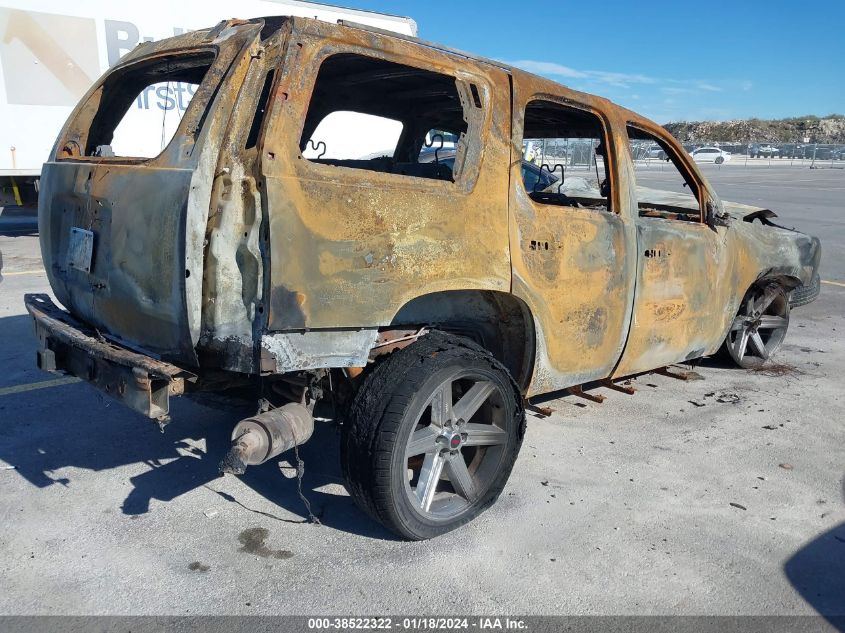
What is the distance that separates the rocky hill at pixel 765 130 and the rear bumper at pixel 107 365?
84805 mm

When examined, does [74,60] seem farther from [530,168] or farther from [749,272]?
[749,272]

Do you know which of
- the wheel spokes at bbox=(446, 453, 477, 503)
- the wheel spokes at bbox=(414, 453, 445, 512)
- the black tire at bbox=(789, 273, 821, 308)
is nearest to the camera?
the wheel spokes at bbox=(414, 453, 445, 512)

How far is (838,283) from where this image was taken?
9.72 meters

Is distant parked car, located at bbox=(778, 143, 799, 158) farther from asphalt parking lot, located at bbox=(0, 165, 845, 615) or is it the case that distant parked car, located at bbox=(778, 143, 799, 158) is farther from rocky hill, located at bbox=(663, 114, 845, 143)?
asphalt parking lot, located at bbox=(0, 165, 845, 615)

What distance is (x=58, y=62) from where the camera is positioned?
11.3m

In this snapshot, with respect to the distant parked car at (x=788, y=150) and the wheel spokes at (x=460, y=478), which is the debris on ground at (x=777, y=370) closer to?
the wheel spokes at (x=460, y=478)

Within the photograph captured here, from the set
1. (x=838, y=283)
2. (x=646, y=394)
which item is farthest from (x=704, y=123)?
(x=646, y=394)

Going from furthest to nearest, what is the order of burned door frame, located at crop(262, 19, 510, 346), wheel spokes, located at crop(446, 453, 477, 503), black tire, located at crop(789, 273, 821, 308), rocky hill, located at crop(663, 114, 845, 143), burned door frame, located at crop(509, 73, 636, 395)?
rocky hill, located at crop(663, 114, 845, 143)
black tire, located at crop(789, 273, 821, 308)
burned door frame, located at crop(509, 73, 636, 395)
wheel spokes, located at crop(446, 453, 477, 503)
burned door frame, located at crop(262, 19, 510, 346)

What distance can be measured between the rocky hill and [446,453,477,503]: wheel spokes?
84.2 m

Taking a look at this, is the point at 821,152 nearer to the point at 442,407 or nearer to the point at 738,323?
the point at 738,323

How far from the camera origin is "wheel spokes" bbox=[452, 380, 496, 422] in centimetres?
331

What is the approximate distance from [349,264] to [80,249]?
135 cm

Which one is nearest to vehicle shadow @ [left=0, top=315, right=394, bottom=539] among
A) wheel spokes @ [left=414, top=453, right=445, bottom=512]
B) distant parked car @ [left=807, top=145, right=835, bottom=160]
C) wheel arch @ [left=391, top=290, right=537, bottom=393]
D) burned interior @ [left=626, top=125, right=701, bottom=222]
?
wheel spokes @ [left=414, top=453, right=445, bottom=512]

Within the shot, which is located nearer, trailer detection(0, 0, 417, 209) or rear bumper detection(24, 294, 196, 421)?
rear bumper detection(24, 294, 196, 421)
